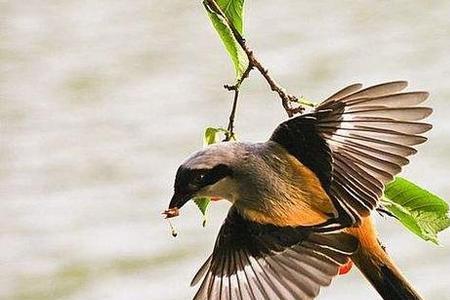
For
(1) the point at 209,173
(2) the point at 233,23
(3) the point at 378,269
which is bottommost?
(3) the point at 378,269

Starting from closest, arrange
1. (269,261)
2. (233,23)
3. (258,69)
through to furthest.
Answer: (258,69)
(233,23)
(269,261)

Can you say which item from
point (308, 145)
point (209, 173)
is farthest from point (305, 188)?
point (209, 173)

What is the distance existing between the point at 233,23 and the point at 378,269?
37 cm

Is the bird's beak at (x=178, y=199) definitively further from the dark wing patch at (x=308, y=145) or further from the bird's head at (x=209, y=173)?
the dark wing patch at (x=308, y=145)

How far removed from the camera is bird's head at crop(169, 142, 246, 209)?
139cm

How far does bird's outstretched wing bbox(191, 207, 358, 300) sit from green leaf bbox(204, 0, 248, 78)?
7.0 inches

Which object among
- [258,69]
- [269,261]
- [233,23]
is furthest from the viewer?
[269,261]

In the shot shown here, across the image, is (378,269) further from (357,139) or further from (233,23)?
(233,23)

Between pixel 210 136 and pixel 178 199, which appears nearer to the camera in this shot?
pixel 178 199

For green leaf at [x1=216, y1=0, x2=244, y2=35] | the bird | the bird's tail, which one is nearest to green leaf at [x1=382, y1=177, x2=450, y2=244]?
the bird

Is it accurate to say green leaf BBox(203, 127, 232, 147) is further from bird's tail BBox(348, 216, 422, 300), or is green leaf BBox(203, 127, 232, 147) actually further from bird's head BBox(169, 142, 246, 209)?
bird's tail BBox(348, 216, 422, 300)

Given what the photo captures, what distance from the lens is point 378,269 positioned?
162 centimetres

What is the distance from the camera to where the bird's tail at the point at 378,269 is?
1.60 m

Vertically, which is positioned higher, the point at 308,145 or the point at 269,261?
the point at 308,145
